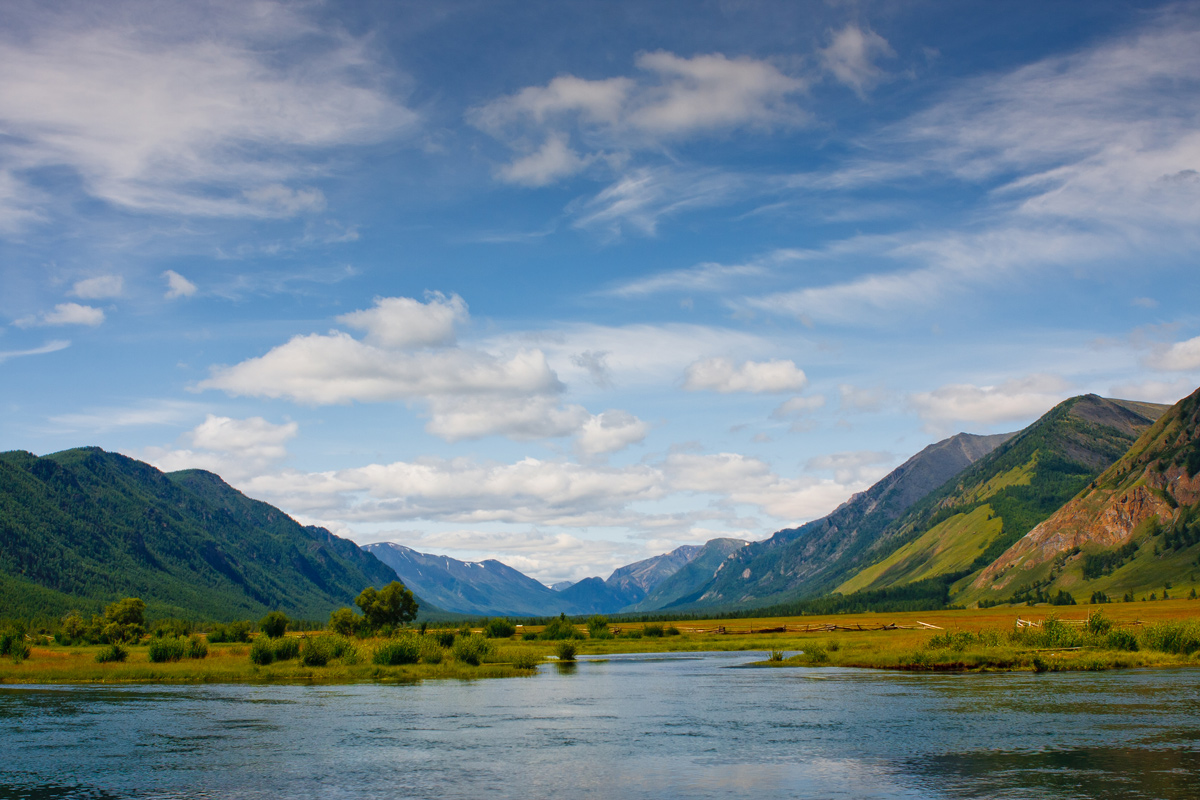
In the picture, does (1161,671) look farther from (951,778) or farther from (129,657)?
(129,657)

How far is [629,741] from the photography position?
48.1 meters

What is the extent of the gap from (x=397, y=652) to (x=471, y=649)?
32.2ft

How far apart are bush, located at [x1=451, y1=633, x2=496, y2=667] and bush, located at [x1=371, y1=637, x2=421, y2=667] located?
221 inches

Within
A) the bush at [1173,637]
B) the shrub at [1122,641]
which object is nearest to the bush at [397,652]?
the shrub at [1122,641]

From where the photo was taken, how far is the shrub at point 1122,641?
8969 centimetres

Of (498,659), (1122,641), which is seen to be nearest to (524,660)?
(498,659)

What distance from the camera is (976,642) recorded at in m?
92.2

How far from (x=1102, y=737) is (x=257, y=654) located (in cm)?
8497

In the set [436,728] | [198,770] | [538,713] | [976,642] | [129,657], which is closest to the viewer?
[198,770]

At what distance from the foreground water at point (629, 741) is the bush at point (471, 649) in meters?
27.0

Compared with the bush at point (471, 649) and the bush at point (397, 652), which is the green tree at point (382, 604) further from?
the bush at point (397, 652)

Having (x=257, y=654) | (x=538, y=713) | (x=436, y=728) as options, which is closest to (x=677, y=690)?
(x=538, y=713)

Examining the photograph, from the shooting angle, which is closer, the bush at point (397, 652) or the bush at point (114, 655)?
the bush at point (397, 652)

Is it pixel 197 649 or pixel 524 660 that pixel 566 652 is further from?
pixel 197 649
